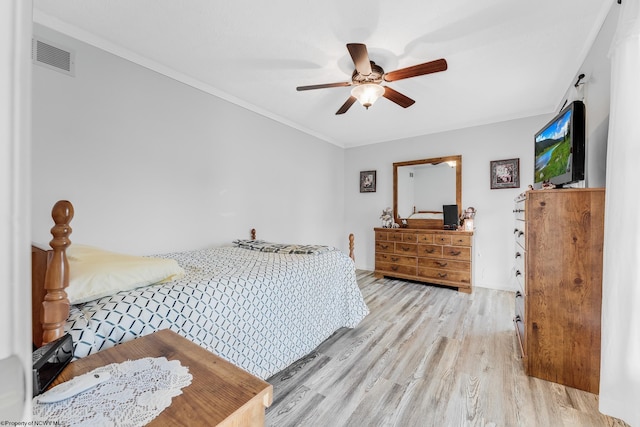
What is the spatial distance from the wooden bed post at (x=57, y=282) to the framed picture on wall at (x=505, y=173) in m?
4.29

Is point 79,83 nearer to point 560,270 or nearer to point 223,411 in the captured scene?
point 223,411

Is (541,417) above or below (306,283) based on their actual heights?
below

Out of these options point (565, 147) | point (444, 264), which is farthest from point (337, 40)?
point (444, 264)

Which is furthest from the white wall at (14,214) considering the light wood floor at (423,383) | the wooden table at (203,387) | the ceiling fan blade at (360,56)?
the ceiling fan blade at (360,56)

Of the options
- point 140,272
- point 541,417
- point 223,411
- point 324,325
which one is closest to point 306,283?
point 324,325

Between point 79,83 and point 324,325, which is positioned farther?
point 324,325

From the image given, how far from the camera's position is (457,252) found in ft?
12.0

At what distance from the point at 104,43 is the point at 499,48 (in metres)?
3.10

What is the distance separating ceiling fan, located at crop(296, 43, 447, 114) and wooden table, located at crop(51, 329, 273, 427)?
185 centimetres

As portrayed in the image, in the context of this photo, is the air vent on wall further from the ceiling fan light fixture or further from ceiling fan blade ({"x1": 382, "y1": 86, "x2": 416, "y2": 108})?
ceiling fan blade ({"x1": 382, "y1": 86, "x2": 416, "y2": 108})

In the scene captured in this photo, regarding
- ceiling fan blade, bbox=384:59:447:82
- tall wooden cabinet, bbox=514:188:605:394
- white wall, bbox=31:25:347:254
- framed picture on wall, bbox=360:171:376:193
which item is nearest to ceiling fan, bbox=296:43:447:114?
ceiling fan blade, bbox=384:59:447:82

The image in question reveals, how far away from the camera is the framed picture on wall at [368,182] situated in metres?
4.75

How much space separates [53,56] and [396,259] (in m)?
4.20

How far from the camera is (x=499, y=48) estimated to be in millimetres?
2143
